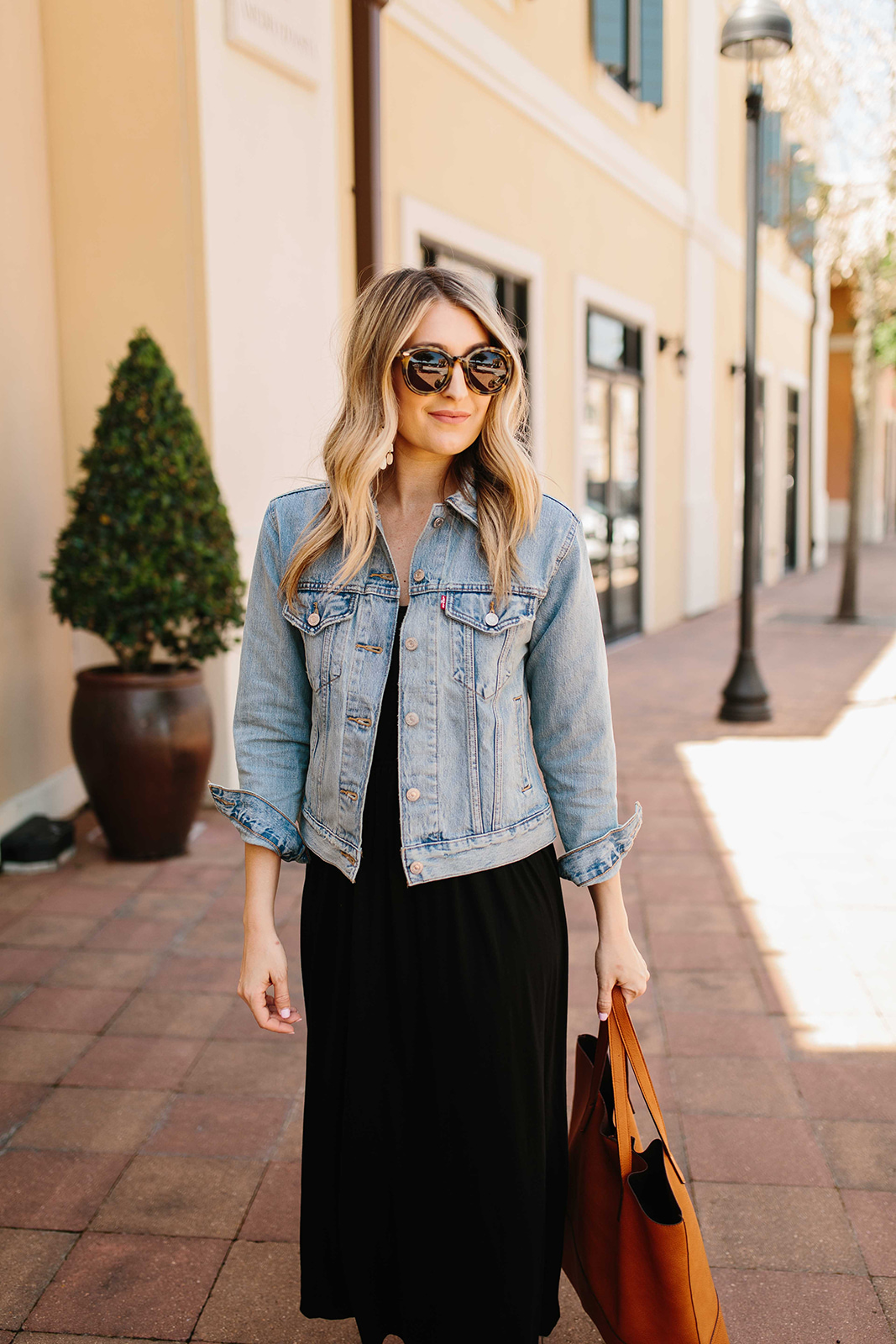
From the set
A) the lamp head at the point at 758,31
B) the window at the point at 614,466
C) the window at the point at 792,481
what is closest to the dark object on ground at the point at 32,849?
the lamp head at the point at 758,31

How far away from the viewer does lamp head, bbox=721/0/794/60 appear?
6.53 meters

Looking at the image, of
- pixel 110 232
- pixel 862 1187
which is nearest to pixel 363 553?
pixel 862 1187

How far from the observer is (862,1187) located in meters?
2.53

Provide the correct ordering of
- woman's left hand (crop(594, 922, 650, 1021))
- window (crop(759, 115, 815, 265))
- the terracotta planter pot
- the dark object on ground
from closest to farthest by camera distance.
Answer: woman's left hand (crop(594, 922, 650, 1021)), the terracotta planter pot, the dark object on ground, window (crop(759, 115, 815, 265))

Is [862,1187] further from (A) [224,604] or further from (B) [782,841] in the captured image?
(A) [224,604]

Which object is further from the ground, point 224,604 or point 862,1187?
point 224,604

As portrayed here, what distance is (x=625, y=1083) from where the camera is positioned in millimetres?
1712

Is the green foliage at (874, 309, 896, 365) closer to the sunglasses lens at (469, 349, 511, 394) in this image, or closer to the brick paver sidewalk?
the brick paver sidewalk

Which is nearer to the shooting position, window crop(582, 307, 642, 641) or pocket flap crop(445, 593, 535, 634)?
pocket flap crop(445, 593, 535, 634)

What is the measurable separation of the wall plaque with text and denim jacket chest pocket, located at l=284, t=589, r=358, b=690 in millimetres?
4217

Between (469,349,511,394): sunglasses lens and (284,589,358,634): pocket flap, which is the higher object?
(469,349,511,394): sunglasses lens

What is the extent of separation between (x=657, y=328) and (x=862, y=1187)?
1014 cm

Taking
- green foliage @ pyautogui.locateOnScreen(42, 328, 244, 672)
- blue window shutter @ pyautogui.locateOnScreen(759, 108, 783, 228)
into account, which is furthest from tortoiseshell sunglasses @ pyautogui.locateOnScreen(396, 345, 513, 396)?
blue window shutter @ pyautogui.locateOnScreen(759, 108, 783, 228)

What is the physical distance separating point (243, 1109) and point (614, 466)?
337 inches
